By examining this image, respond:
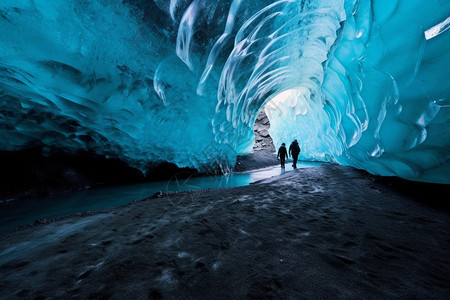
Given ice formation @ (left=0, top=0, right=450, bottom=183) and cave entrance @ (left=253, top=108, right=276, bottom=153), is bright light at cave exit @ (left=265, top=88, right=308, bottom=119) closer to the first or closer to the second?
cave entrance @ (left=253, top=108, right=276, bottom=153)

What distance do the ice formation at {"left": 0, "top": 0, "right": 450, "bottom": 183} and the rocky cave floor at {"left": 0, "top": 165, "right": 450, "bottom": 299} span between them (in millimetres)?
1534

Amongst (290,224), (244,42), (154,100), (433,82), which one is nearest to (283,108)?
(244,42)

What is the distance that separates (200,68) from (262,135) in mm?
18214

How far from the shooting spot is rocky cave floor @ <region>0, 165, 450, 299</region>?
1.05m

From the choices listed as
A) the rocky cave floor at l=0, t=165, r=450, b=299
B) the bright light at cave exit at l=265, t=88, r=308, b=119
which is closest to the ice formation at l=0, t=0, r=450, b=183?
the rocky cave floor at l=0, t=165, r=450, b=299

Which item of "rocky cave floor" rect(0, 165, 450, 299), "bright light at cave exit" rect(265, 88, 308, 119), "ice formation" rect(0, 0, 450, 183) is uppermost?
"bright light at cave exit" rect(265, 88, 308, 119)

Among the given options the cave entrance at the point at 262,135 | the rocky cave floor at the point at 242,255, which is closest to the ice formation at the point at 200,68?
the rocky cave floor at the point at 242,255

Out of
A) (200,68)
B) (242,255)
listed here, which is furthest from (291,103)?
(242,255)

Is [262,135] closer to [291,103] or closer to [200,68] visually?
[291,103]

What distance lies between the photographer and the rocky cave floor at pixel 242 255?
3.44 ft

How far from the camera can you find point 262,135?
22219mm

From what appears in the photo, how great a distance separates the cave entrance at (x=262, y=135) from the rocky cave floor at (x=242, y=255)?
19.4m

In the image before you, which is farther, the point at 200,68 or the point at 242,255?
the point at 200,68

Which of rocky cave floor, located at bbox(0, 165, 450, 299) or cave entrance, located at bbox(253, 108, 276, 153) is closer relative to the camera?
rocky cave floor, located at bbox(0, 165, 450, 299)
